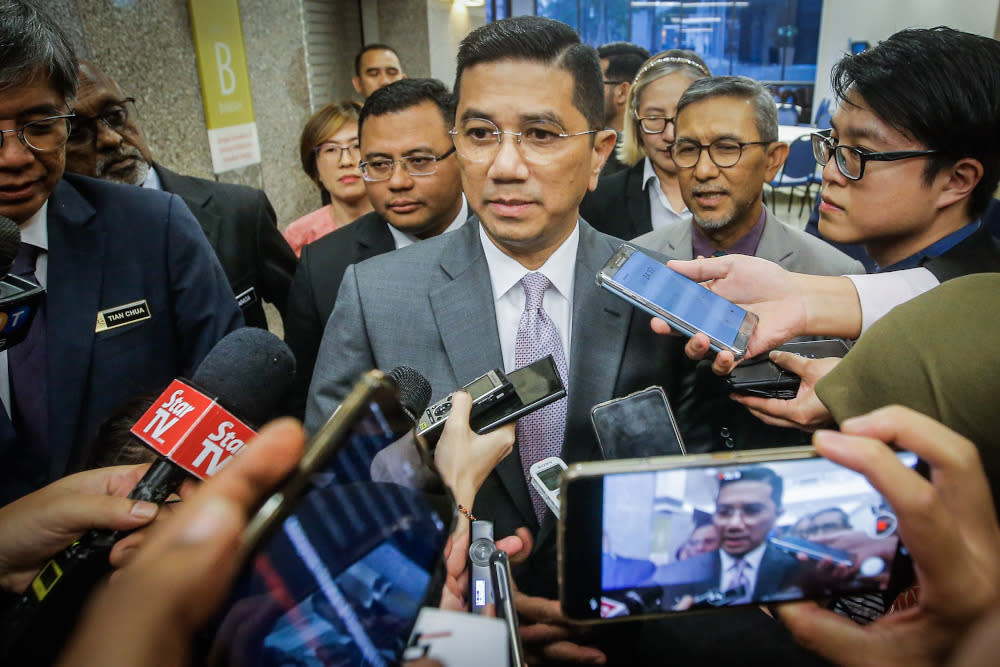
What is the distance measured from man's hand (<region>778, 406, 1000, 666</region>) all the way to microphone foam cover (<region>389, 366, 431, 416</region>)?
2.02 ft

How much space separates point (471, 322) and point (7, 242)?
2.69 ft

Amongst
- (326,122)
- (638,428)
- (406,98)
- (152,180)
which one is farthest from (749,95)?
(152,180)

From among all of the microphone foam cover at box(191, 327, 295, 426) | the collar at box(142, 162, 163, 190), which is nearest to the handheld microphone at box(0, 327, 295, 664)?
the microphone foam cover at box(191, 327, 295, 426)

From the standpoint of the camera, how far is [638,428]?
1.06 meters

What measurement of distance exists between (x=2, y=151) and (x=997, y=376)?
5.86 ft

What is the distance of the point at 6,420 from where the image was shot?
1284mm

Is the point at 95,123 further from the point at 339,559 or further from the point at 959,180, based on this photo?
the point at 959,180

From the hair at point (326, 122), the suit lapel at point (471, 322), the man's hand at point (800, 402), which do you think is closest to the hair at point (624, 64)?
the hair at point (326, 122)

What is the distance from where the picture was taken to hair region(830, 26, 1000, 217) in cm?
142

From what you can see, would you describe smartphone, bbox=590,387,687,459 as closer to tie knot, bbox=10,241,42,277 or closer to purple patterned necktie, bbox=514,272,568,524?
purple patterned necktie, bbox=514,272,568,524

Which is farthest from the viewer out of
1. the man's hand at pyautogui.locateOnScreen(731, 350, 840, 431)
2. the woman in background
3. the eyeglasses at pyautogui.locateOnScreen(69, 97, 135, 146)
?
the woman in background

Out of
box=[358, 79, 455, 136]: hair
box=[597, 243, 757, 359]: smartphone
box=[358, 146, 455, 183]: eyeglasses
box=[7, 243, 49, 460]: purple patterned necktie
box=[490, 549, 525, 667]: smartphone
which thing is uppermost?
box=[358, 79, 455, 136]: hair

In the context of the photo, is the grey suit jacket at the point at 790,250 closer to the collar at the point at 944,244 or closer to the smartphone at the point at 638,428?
the collar at the point at 944,244

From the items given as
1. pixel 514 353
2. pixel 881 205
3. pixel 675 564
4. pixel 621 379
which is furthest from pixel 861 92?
pixel 675 564
